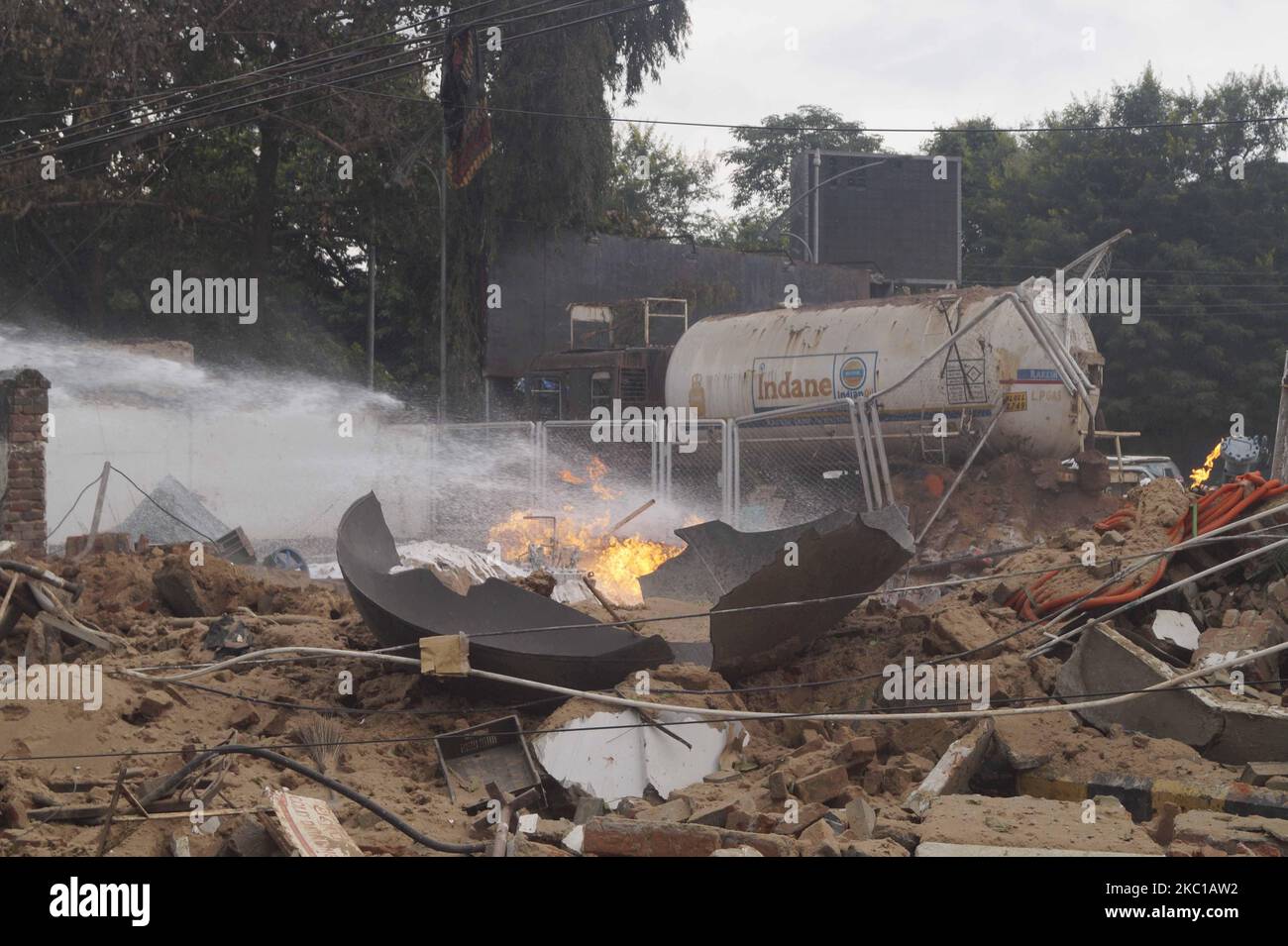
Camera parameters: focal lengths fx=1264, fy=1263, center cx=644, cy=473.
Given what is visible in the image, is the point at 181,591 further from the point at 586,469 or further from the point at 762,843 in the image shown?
the point at 586,469

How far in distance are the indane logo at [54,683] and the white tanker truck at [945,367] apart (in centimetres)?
1079

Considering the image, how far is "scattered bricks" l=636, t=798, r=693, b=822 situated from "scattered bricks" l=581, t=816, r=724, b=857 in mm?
627

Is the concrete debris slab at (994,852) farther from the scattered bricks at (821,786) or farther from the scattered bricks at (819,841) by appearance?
the scattered bricks at (821,786)


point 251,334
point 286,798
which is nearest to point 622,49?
point 251,334

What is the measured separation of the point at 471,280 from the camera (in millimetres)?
28281

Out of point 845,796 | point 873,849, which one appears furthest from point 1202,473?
point 873,849

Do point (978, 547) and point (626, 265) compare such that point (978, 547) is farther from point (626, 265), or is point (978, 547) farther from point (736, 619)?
point (626, 265)

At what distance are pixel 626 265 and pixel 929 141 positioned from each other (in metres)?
24.9

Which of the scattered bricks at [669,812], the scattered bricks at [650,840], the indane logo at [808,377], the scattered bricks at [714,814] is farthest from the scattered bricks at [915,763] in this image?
the indane logo at [808,377]

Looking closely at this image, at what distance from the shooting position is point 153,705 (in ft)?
24.3

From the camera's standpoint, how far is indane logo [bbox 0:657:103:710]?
283 inches

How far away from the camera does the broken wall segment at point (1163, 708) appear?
7.28m

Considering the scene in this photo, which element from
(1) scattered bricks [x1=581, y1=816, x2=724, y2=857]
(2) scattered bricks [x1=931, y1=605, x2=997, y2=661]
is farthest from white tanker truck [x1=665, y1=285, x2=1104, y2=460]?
(1) scattered bricks [x1=581, y1=816, x2=724, y2=857]

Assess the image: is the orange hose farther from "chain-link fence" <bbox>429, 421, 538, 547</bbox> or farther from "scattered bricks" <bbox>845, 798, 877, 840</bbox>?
"chain-link fence" <bbox>429, 421, 538, 547</bbox>
